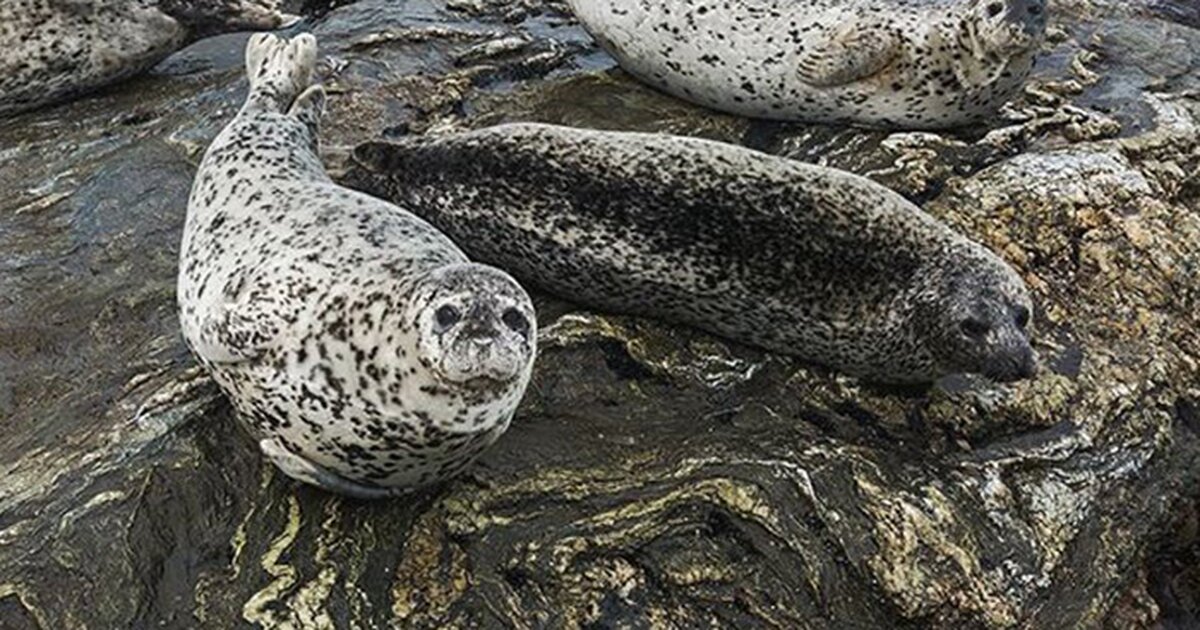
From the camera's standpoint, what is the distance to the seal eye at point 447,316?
3641 mm

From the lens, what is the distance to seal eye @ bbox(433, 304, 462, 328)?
3641 mm

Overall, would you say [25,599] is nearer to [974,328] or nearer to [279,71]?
[279,71]

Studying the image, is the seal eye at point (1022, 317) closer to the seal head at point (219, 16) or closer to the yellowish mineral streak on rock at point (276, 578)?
the yellowish mineral streak on rock at point (276, 578)

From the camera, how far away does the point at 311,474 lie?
4.09 metres

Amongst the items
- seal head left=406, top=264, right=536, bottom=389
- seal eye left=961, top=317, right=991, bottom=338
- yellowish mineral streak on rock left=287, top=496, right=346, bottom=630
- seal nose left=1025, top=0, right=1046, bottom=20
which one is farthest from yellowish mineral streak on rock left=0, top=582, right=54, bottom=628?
seal nose left=1025, top=0, right=1046, bottom=20

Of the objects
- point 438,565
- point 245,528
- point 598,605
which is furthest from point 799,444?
point 245,528

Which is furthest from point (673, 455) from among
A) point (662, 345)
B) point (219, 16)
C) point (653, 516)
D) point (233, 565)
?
point (219, 16)

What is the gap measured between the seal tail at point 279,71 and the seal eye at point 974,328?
Answer: 2.82 metres

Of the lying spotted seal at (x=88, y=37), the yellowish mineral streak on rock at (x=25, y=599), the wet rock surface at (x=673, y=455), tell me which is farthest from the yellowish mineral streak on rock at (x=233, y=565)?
the lying spotted seal at (x=88, y=37)

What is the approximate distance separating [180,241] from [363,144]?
2.64ft

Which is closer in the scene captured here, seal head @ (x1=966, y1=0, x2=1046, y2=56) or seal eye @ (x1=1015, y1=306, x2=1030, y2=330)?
seal eye @ (x1=1015, y1=306, x2=1030, y2=330)

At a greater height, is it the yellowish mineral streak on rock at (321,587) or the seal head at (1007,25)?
the seal head at (1007,25)

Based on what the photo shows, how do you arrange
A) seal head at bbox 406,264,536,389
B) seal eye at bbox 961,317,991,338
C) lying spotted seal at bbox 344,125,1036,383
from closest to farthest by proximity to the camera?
1. seal head at bbox 406,264,536,389
2. seal eye at bbox 961,317,991,338
3. lying spotted seal at bbox 344,125,1036,383

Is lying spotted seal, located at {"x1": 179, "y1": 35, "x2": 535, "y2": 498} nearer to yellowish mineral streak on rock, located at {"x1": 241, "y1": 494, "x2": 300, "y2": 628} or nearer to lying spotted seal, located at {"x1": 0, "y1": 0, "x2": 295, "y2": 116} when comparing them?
yellowish mineral streak on rock, located at {"x1": 241, "y1": 494, "x2": 300, "y2": 628}
